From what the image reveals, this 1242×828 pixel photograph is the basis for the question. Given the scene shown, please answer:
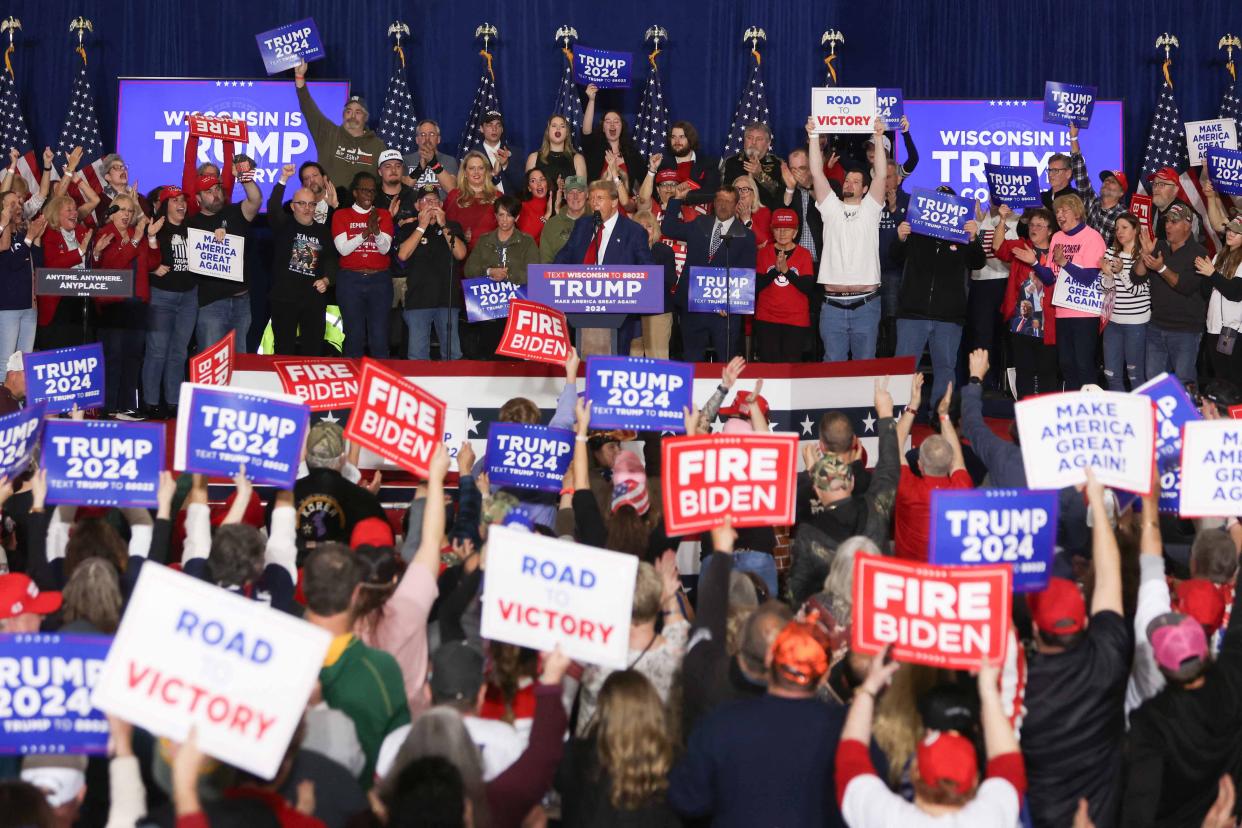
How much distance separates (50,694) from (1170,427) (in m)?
4.91

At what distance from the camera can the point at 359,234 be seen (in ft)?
39.5

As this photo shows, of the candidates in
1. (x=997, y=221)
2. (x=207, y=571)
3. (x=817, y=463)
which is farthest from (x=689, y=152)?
(x=207, y=571)

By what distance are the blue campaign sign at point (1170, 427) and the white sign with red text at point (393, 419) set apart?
10.3 ft

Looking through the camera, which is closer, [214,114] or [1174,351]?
[1174,351]

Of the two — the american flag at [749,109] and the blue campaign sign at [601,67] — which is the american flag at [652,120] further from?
the american flag at [749,109]

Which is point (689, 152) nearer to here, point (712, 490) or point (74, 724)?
point (712, 490)

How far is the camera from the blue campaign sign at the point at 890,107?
1364 centimetres

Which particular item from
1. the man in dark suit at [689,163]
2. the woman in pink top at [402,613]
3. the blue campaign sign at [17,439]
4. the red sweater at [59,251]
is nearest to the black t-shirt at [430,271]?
the man in dark suit at [689,163]

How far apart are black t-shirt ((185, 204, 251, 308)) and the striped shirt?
260 inches

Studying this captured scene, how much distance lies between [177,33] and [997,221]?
28.2 feet

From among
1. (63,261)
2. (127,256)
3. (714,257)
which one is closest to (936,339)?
(714,257)

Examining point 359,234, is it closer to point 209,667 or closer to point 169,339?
point 169,339

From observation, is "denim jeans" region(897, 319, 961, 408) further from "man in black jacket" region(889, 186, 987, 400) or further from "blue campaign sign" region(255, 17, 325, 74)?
"blue campaign sign" region(255, 17, 325, 74)

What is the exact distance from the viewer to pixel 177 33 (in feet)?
53.8
